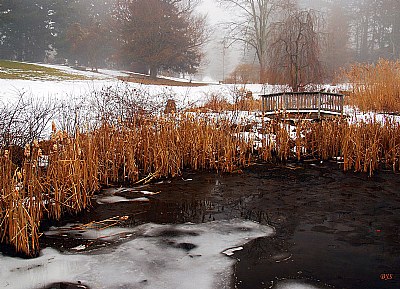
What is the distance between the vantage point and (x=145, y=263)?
3525 mm

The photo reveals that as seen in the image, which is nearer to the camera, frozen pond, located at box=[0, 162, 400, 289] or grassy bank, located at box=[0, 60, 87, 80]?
frozen pond, located at box=[0, 162, 400, 289]

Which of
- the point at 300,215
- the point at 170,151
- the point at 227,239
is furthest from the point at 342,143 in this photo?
the point at 227,239

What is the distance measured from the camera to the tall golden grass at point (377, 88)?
1112 centimetres

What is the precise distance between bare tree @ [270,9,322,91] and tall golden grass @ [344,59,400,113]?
1312mm

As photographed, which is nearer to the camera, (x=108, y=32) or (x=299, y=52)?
(x=299, y=52)

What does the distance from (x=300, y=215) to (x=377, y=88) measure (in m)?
8.41

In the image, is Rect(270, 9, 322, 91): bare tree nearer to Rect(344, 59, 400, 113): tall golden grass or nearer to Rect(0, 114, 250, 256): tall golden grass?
Rect(344, 59, 400, 113): tall golden grass

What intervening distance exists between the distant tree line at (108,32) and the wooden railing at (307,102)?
20571mm

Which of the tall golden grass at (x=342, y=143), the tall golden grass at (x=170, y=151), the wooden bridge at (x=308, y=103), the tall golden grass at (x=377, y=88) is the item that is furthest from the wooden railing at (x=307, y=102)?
the tall golden grass at (x=377, y=88)

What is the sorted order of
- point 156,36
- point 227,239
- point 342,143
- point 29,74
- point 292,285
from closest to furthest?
point 292,285 → point 227,239 → point 342,143 → point 29,74 → point 156,36

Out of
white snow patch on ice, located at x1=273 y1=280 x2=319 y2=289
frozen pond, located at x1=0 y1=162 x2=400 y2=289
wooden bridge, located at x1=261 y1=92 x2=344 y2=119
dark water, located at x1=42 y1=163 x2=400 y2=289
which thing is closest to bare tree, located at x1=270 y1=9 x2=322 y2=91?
wooden bridge, located at x1=261 y1=92 x2=344 y2=119

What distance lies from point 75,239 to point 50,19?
39553 mm

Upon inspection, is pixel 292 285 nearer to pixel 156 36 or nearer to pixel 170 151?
pixel 170 151

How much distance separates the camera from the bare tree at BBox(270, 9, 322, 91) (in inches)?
508
